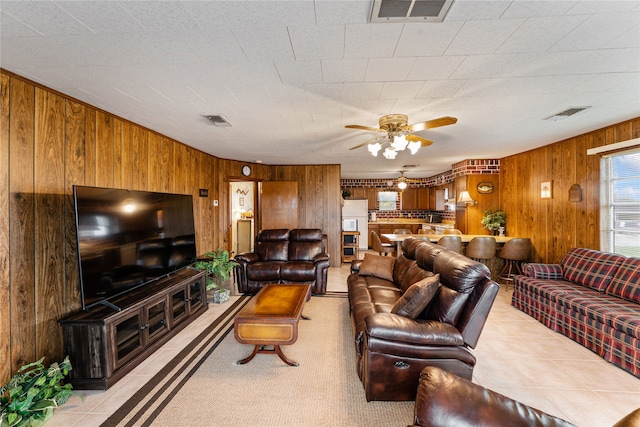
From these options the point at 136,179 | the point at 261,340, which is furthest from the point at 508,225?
the point at 136,179

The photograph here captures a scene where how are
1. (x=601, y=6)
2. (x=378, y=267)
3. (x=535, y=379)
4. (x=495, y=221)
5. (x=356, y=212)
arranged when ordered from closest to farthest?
(x=601, y=6)
(x=535, y=379)
(x=378, y=267)
(x=495, y=221)
(x=356, y=212)

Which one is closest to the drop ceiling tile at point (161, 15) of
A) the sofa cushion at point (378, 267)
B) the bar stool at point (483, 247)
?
the sofa cushion at point (378, 267)

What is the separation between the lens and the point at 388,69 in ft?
6.53

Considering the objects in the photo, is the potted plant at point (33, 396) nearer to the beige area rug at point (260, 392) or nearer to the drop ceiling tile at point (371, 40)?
the beige area rug at point (260, 392)

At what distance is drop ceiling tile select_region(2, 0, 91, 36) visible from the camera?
52.8 inches

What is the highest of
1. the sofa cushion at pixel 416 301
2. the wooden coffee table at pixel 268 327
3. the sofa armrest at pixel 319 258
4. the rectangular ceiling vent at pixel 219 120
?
the rectangular ceiling vent at pixel 219 120

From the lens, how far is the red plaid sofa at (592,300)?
233 cm

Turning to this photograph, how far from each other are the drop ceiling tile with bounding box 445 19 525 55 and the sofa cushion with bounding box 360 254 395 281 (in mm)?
2616

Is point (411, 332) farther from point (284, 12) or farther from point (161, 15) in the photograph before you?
point (161, 15)

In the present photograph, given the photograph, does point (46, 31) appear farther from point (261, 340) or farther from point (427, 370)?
point (427, 370)

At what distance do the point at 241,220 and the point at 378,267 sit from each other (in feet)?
17.0

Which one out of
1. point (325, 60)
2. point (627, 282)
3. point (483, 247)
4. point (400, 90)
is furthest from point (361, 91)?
point (483, 247)

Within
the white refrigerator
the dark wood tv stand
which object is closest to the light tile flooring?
the dark wood tv stand

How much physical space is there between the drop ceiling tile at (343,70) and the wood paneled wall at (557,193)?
139 inches
